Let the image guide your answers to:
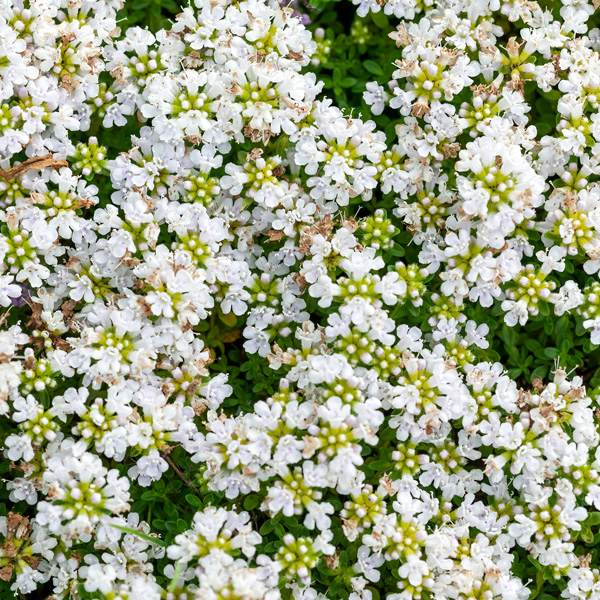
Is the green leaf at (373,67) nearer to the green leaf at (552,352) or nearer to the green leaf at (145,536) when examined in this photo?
the green leaf at (552,352)

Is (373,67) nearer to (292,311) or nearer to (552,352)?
(292,311)

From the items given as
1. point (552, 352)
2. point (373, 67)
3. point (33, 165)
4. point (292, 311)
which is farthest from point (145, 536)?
point (373, 67)

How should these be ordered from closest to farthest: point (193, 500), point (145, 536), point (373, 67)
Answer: point (145, 536) → point (193, 500) → point (373, 67)

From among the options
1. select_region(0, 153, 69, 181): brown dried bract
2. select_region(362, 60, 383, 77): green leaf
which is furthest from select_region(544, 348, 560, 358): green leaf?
select_region(0, 153, 69, 181): brown dried bract

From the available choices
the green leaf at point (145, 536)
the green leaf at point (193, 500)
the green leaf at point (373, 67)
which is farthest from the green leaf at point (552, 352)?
the green leaf at point (145, 536)

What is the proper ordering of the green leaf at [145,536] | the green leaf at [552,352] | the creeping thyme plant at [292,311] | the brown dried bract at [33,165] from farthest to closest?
1. the green leaf at [552,352]
2. the brown dried bract at [33,165]
3. the creeping thyme plant at [292,311]
4. the green leaf at [145,536]

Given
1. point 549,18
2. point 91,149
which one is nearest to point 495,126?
point 549,18

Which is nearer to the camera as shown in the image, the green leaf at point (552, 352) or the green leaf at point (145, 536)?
the green leaf at point (145, 536)

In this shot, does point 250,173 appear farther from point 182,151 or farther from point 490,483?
point 490,483
